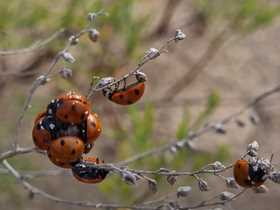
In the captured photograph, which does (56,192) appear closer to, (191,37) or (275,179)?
(191,37)

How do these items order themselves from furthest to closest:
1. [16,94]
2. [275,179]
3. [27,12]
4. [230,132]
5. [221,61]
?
[221,61] → [230,132] → [16,94] → [27,12] → [275,179]

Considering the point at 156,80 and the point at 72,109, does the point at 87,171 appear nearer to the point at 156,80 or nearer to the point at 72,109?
the point at 72,109

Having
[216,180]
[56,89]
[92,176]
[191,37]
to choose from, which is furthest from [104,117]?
[92,176]

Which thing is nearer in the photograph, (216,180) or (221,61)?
(216,180)

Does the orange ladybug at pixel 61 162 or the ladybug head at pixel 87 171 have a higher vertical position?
the orange ladybug at pixel 61 162

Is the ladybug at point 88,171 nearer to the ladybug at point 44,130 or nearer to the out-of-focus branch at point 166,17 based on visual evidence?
the ladybug at point 44,130

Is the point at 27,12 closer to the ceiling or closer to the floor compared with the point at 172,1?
closer to the floor

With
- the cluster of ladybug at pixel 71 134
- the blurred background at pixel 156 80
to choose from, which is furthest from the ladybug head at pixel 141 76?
the blurred background at pixel 156 80
